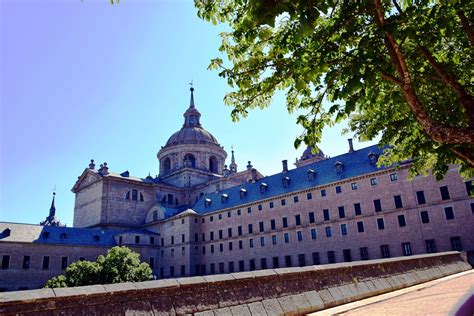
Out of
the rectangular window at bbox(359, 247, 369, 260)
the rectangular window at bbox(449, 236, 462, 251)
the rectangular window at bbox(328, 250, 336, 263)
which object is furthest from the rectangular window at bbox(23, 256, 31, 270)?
the rectangular window at bbox(449, 236, 462, 251)

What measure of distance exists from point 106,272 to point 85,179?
39.8 metres

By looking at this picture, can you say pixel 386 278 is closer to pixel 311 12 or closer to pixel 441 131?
pixel 441 131

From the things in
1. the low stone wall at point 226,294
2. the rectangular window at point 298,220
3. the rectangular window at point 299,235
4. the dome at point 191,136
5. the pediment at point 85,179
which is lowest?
the low stone wall at point 226,294

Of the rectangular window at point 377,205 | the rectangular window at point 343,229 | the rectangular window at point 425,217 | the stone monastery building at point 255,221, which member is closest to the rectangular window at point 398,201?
the stone monastery building at point 255,221

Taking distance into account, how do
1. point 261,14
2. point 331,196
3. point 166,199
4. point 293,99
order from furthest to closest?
point 166,199, point 331,196, point 293,99, point 261,14

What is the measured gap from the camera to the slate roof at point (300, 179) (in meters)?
43.7

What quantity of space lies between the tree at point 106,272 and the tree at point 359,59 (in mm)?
31842

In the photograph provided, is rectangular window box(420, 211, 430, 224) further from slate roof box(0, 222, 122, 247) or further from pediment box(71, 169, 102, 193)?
pediment box(71, 169, 102, 193)

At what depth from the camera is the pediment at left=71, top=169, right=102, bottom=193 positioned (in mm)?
66500

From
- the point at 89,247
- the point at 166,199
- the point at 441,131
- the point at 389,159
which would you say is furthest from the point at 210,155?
the point at 441,131

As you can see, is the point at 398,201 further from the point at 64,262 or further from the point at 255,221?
the point at 64,262

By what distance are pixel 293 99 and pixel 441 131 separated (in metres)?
3.31

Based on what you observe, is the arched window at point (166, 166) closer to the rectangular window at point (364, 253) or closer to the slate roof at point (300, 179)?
the slate roof at point (300, 179)

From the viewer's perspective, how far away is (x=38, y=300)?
13.9 feet
